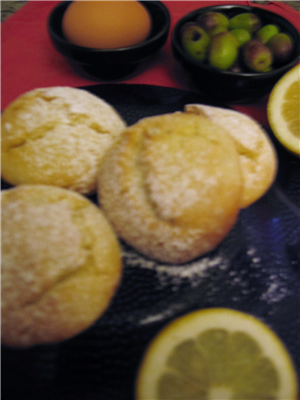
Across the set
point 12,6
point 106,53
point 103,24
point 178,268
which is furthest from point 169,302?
point 12,6

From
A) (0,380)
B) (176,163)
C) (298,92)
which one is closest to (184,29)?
(298,92)

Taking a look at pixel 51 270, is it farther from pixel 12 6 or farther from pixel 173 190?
pixel 12 6

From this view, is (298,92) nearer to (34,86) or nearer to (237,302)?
(237,302)

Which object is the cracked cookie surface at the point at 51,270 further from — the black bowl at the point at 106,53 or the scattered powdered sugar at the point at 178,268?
the black bowl at the point at 106,53

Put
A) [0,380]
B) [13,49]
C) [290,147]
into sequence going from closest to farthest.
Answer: [0,380], [290,147], [13,49]

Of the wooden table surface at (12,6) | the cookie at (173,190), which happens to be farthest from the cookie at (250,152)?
the wooden table surface at (12,6)

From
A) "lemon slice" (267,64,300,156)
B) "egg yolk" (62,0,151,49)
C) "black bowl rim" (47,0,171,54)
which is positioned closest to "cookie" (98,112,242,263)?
"lemon slice" (267,64,300,156)

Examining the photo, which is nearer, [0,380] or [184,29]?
[0,380]
